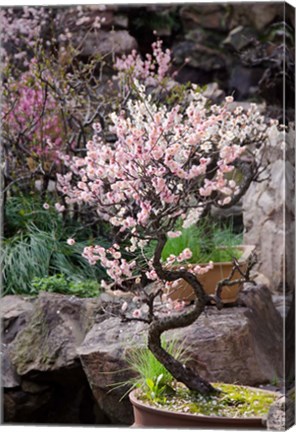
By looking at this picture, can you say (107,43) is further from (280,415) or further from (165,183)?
(280,415)

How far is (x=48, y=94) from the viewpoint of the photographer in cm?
446

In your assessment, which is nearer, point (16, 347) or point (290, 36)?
point (290, 36)

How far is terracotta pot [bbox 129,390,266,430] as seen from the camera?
369 centimetres

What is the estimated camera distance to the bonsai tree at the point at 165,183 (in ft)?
12.1

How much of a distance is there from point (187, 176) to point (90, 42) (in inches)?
42.1

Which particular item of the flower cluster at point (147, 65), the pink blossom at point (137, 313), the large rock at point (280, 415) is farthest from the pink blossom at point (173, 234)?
the flower cluster at point (147, 65)

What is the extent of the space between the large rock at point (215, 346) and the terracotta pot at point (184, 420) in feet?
0.54

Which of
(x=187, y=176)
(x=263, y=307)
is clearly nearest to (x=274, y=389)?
(x=263, y=307)

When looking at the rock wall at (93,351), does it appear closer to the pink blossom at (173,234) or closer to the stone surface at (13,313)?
the stone surface at (13,313)

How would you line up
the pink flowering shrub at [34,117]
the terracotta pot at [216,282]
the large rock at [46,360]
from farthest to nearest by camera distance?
the pink flowering shrub at [34,117] → the large rock at [46,360] → the terracotta pot at [216,282]

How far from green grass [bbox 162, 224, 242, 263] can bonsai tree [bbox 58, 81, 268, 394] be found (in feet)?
0.29

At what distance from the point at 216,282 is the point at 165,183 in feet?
1.86

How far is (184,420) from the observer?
3762 mm

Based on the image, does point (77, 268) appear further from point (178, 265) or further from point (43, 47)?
point (43, 47)
